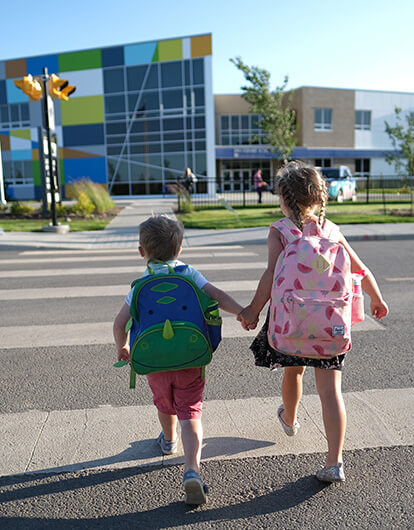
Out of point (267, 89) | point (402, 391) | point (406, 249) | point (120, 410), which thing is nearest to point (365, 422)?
point (402, 391)

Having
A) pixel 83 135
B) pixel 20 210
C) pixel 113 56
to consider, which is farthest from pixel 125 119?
pixel 20 210

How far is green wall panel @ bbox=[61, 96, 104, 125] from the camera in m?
35.8

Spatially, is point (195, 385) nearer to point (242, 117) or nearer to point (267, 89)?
point (267, 89)

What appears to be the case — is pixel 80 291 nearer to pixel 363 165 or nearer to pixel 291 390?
pixel 291 390

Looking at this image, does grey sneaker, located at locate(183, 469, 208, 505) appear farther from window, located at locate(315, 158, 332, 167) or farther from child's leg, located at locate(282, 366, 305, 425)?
window, located at locate(315, 158, 332, 167)

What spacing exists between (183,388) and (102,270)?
21.0ft

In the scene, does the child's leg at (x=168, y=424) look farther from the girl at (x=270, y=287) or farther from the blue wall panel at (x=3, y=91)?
the blue wall panel at (x=3, y=91)

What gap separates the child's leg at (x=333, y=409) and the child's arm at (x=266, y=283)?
1.37ft

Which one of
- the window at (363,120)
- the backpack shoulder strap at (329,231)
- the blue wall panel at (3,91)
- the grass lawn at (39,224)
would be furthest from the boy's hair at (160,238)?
the window at (363,120)

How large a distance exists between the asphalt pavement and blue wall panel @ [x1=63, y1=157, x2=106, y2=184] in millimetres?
32141

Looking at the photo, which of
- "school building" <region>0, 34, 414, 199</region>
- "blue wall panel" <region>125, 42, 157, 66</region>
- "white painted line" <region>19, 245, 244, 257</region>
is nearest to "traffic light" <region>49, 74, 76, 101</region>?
"white painted line" <region>19, 245, 244, 257</region>

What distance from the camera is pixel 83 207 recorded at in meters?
19.3

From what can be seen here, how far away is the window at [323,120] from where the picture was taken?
43.6 m

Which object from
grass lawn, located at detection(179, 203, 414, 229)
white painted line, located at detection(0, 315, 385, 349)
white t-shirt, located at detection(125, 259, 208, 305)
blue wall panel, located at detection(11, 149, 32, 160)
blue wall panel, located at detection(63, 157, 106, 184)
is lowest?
white painted line, located at detection(0, 315, 385, 349)
